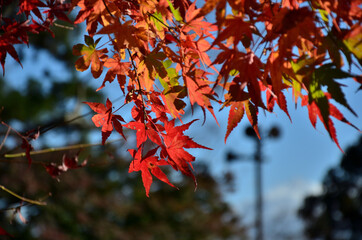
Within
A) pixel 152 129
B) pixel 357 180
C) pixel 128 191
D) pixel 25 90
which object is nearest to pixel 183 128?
pixel 152 129

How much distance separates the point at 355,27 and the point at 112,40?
0.62m

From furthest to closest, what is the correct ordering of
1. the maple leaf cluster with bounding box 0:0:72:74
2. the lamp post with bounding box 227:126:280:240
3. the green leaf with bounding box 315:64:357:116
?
the lamp post with bounding box 227:126:280:240
the maple leaf cluster with bounding box 0:0:72:74
the green leaf with bounding box 315:64:357:116

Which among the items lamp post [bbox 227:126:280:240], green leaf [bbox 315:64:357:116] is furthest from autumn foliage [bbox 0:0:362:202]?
lamp post [bbox 227:126:280:240]

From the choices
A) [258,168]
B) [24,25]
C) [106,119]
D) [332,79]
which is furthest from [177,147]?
[258,168]

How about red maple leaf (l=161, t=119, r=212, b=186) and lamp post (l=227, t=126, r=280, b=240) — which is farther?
lamp post (l=227, t=126, r=280, b=240)

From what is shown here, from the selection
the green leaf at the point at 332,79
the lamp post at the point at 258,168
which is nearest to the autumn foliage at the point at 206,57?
the green leaf at the point at 332,79

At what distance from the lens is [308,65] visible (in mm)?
676

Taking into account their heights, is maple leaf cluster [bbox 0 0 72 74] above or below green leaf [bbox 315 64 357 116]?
above

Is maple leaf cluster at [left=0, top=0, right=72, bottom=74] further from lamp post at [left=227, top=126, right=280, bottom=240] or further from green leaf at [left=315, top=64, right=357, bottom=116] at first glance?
lamp post at [left=227, top=126, right=280, bottom=240]

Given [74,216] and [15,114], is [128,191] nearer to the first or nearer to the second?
[74,216]

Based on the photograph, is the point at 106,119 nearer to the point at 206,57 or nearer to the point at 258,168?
the point at 206,57

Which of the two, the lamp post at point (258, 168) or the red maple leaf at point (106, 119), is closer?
the red maple leaf at point (106, 119)

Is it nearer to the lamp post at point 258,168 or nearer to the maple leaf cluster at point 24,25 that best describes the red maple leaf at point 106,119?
the maple leaf cluster at point 24,25

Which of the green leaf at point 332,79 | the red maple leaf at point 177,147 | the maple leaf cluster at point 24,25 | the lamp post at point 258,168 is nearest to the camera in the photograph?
the green leaf at point 332,79
